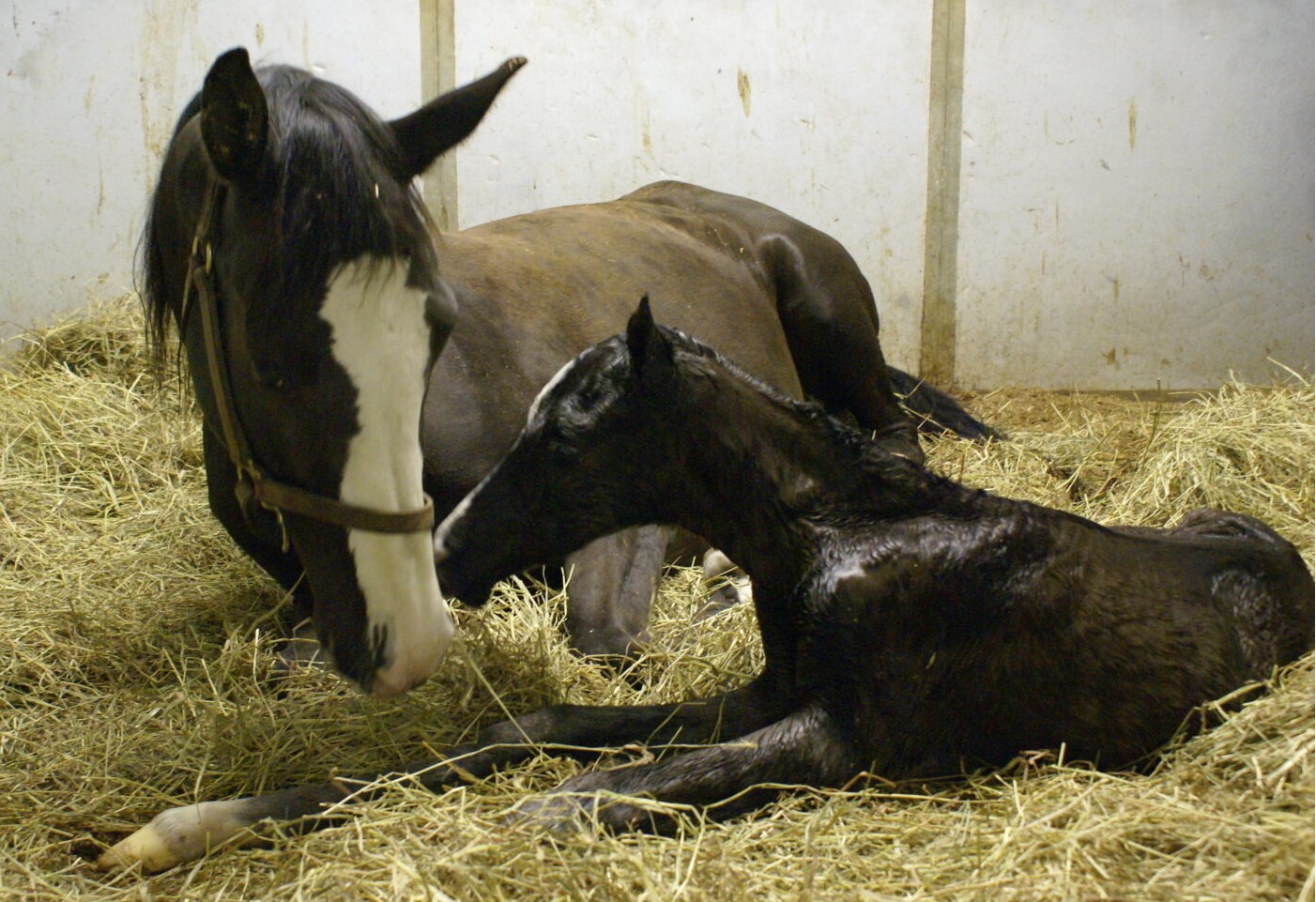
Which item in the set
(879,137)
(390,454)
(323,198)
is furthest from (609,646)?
(879,137)

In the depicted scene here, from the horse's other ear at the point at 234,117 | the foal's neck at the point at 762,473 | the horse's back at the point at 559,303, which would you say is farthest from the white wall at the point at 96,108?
the foal's neck at the point at 762,473

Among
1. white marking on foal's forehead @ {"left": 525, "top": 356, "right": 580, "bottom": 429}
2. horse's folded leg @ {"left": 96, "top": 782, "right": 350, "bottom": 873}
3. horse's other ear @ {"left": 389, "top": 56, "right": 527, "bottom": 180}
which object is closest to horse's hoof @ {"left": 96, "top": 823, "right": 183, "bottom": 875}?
horse's folded leg @ {"left": 96, "top": 782, "right": 350, "bottom": 873}

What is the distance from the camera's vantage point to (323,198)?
183 cm

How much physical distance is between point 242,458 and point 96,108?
3.86 meters

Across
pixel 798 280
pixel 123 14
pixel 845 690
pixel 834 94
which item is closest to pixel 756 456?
pixel 845 690

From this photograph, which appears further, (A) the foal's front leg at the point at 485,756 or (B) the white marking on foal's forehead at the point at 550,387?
(B) the white marking on foal's forehead at the point at 550,387

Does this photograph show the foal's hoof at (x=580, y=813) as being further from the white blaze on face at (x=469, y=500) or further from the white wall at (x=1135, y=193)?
the white wall at (x=1135, y=193)

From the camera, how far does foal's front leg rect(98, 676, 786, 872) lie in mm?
1937

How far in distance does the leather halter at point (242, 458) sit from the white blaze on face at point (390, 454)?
0.02 m

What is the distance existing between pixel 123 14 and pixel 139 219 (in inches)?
35.1

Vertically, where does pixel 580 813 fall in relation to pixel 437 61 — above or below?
below

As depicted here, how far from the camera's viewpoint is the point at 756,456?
2291 mm

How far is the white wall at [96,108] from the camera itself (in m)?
5.02

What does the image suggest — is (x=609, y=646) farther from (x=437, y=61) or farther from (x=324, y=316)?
(x=437, y=61)
